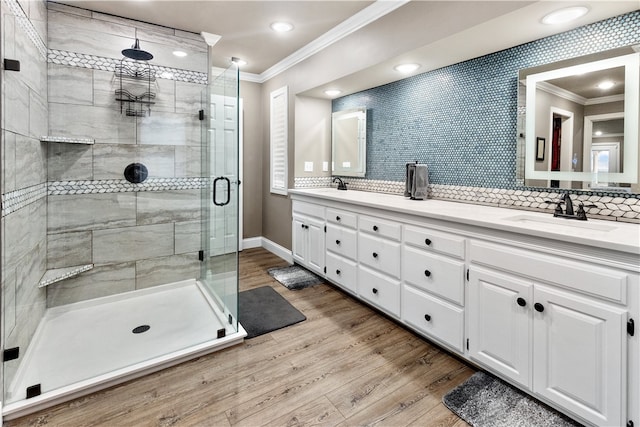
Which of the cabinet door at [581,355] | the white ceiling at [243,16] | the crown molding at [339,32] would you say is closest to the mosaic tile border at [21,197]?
the white ceiling at [243,16]

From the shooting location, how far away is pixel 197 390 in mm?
1896

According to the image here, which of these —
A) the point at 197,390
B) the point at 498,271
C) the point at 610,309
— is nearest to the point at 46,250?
the point at 197,390

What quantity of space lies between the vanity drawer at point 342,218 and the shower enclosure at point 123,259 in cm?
94

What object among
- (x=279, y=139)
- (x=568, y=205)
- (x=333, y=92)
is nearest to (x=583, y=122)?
(x=568, y=205)

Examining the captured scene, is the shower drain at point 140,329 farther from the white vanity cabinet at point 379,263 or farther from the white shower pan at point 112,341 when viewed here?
the white vanity cabinet at point 379,263

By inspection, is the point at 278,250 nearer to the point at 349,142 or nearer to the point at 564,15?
the point at 349,142

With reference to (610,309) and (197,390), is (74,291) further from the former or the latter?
(610,309)

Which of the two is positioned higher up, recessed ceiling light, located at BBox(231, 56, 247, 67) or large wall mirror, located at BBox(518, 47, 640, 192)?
recessed ceiling light, located at BBox(231, 56, 247, 67)

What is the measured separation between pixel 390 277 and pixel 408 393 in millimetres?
875

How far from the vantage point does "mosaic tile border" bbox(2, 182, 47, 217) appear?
184cm

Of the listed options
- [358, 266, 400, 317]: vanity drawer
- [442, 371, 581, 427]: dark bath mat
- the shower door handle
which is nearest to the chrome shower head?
the shower door handle

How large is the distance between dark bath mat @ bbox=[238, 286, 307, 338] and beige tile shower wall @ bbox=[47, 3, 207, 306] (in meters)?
0.76

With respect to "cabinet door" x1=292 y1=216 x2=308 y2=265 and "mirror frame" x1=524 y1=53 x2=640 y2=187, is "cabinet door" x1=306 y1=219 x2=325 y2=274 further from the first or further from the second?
"mirror frame" x1=524 y1=53 x2=640 y2=187

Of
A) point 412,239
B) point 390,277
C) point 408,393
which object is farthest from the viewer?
point 390,277
